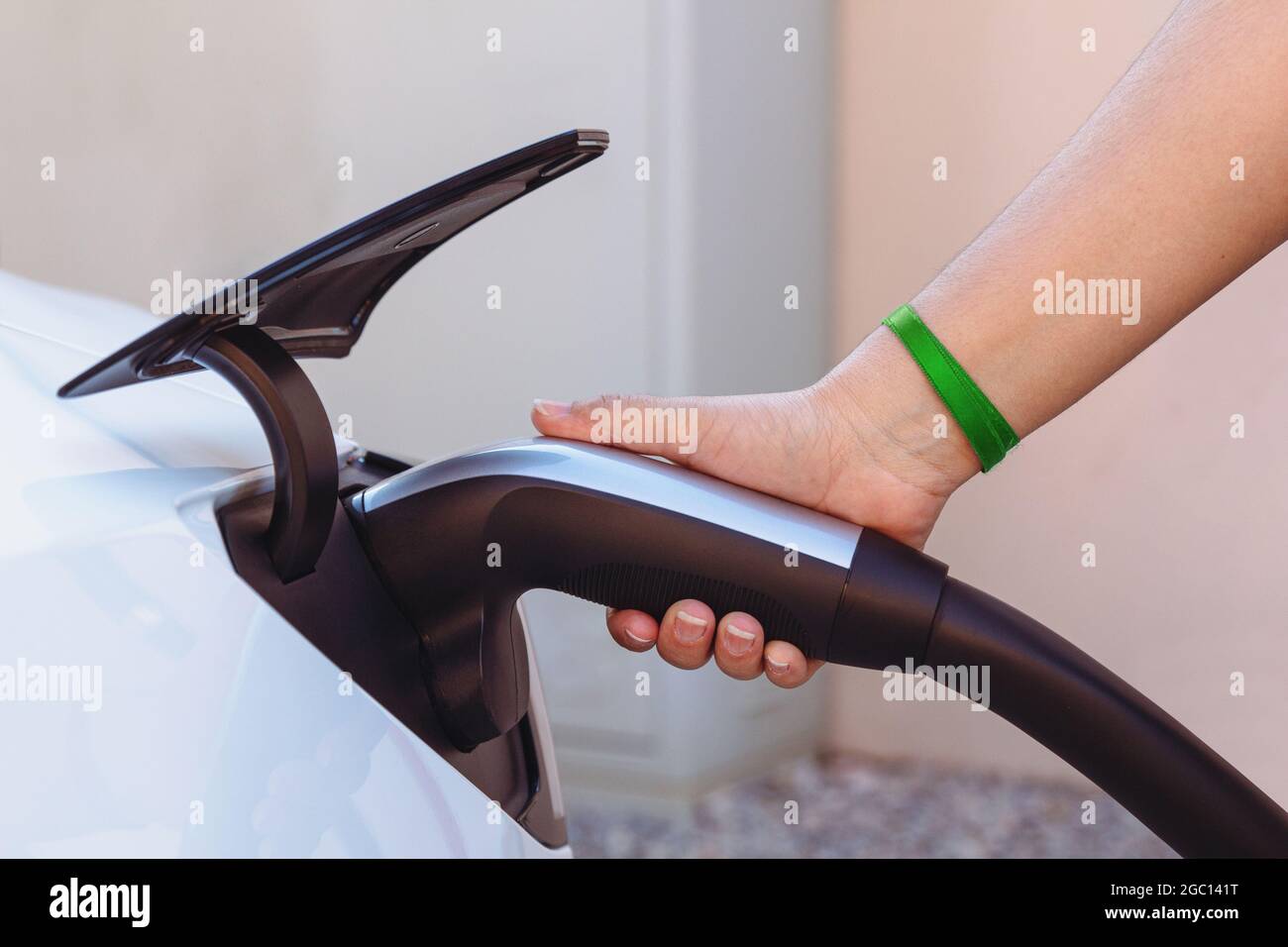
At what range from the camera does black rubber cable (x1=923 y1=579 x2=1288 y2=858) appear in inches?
17.7

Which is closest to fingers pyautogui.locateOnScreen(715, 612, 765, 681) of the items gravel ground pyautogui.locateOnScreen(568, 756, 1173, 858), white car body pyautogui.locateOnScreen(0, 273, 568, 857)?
white car body pyautogui.locateOnScreen(0, 273, 568, 857)

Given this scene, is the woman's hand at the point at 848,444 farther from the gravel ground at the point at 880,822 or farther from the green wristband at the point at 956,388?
the gravel ground at the point at 880,822

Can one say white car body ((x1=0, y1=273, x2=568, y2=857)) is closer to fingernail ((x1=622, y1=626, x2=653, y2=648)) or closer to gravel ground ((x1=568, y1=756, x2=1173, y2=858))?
fingernail ((x1=622, y1=626, x2=653, y2=648))

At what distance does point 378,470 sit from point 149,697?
0.21 meters

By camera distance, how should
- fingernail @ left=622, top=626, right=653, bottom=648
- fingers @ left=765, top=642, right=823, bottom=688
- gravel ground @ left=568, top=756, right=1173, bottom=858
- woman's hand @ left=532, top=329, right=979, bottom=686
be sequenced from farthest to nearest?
gravel ground @ left=568, top=756, right=1173, bottom=858, woman's hand @ left=532, top=329, right=979, bottom=686, fingernail @ left=622, top=626, right=653, bottom=648, fingers @ left=765, top=642, right=823, bottom=688

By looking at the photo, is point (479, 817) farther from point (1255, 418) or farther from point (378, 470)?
point (1255, 418)

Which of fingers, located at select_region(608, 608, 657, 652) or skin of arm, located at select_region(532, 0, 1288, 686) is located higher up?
skin of arm, located at select_region(532, 0, 1288, 686)

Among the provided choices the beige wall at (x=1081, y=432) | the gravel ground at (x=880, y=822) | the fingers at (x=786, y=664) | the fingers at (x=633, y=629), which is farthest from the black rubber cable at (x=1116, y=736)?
the beige wall at (x=1081, y=432)

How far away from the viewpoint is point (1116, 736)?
1.49 ft

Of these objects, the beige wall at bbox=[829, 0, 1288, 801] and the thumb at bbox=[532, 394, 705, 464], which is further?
the beige wall at bbox=[829, 0, 1288, 801]

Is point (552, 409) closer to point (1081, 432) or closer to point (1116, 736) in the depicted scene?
point (1116, 736)

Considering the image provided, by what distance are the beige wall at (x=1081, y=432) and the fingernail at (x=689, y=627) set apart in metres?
1.87

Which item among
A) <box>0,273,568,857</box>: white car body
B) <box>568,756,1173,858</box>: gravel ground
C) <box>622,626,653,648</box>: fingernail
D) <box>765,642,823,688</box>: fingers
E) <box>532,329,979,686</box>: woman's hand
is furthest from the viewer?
<box>568,756,1173,858</box>: gravel ground

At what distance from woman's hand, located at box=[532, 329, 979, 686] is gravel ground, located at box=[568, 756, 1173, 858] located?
1418 mm
